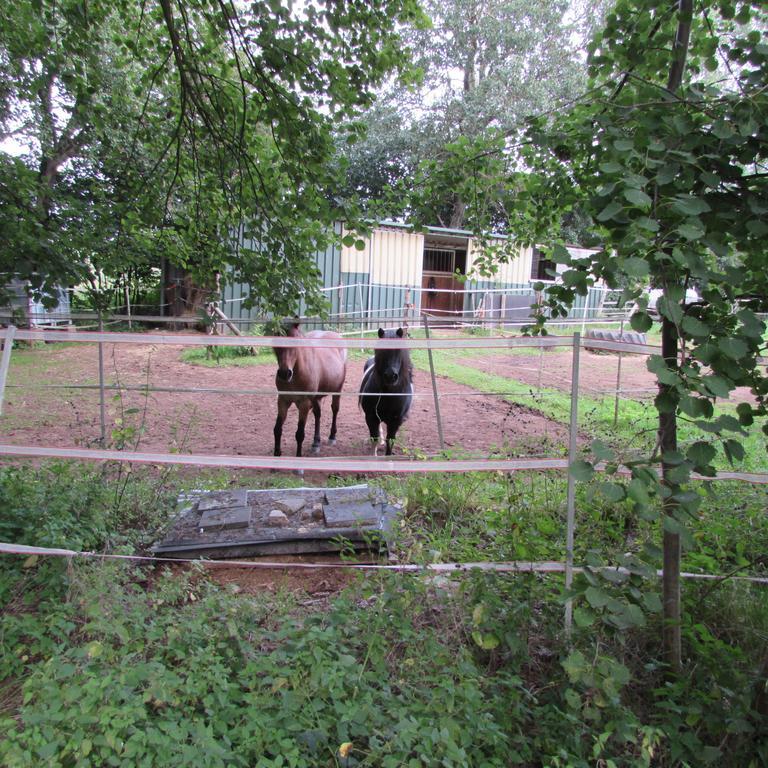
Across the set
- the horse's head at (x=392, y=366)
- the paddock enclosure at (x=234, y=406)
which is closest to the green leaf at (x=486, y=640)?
the paddock enclosure at (x=234, y=406)

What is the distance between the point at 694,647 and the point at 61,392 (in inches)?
343

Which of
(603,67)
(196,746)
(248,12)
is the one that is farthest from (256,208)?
(196,746)

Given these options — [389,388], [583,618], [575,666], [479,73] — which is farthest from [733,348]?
[479,73]

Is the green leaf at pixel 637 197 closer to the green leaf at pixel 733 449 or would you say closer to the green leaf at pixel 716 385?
the green leaf at pixel 716 385

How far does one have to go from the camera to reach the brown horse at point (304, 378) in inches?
219

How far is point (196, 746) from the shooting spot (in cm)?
169

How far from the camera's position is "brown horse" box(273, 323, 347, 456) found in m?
5.55

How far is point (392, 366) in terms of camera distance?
18.0 ft

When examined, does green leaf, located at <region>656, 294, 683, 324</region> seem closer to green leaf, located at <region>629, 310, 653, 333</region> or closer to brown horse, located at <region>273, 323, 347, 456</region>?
green leaf, located at <region>629, 310, 653, 333</region>

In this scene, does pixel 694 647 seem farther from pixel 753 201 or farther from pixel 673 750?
pixel 753 201

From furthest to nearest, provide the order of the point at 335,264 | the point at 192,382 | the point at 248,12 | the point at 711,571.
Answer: the point at 335,264
the point at 192,382
the point at 248,12
the point at 711,571

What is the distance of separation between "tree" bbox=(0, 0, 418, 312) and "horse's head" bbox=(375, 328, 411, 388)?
1902mm

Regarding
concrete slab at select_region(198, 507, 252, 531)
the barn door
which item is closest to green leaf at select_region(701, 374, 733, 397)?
concrete slab at select_region(198, 507, 252, 531)

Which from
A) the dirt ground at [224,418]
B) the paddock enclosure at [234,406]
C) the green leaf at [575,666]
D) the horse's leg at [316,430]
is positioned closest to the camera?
the green leaf at [575,666]
